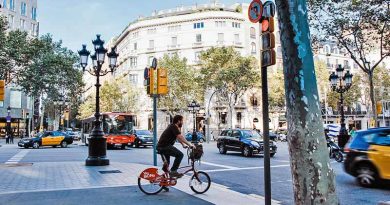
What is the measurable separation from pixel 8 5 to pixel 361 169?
59.4m

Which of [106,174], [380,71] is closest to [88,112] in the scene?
[380,71]

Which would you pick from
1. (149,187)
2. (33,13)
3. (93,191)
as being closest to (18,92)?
(33,13)

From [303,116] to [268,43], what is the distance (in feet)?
5.55

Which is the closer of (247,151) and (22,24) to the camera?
(247,151)

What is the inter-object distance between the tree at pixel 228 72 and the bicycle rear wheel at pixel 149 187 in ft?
119

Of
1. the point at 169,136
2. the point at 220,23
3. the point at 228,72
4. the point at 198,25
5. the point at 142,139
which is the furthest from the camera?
the point at 198,25

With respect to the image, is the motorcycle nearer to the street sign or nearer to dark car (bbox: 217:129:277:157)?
dark car (bbox: 217:129:277:157)

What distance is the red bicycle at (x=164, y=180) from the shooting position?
8.17 metres

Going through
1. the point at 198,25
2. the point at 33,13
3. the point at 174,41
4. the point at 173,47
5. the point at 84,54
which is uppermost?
the point at 33,13

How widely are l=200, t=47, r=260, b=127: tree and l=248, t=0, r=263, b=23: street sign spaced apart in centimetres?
3876

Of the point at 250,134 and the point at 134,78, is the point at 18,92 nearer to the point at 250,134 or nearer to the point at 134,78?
the point at 134,78

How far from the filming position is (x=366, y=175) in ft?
32.3

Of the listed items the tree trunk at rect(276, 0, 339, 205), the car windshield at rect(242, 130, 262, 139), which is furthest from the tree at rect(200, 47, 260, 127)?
the tree trunk at rect(276, 0, 339, 205)

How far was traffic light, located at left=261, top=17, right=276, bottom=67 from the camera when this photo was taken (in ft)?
16.6
